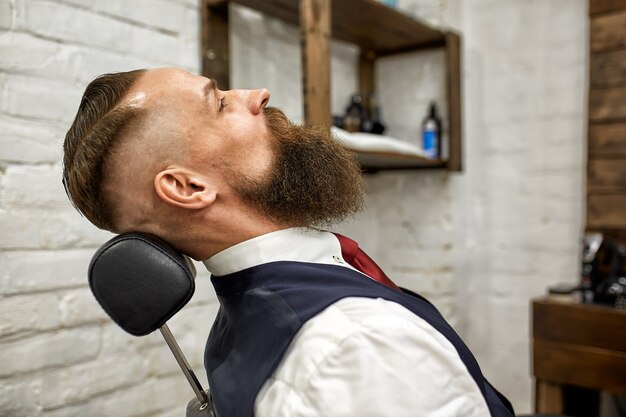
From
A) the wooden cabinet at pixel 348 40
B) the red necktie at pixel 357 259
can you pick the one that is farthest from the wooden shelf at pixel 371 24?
the red necktie at pixel 357 259

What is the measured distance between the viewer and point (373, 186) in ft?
8.35

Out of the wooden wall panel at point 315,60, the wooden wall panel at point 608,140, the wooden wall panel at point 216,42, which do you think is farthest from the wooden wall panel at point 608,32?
the wooden wall panel at point 216,42

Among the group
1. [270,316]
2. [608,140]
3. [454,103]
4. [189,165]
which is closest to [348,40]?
[454,103]

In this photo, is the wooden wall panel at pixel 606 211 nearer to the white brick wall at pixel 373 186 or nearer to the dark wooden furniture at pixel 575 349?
the white brick wall at pixel 373 186

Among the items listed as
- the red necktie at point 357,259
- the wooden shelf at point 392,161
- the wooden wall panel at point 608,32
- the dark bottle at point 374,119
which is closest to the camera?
the red necktie at point 357,259

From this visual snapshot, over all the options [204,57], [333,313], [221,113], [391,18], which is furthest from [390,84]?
[333,313]

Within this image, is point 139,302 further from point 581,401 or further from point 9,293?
point 581,401

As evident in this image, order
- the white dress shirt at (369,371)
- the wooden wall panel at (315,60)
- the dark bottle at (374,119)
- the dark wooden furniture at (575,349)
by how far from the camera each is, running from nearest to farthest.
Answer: the white dress shirt at (369,371)
the wooden wall panel at (315,60)
the dark wooden furniture at (575,349)
the dark bottle at (374,119)

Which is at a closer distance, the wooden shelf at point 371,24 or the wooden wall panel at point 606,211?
the wooden shelf at point 371,24

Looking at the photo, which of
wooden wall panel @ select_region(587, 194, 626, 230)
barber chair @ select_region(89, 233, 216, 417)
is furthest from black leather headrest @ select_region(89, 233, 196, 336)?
wooden wall panel @ select_region(587, 194, 626, 230)

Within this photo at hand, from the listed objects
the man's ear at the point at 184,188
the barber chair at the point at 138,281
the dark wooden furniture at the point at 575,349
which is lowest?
the dark wooden furniture at the point at 575,349

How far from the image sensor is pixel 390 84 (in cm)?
250

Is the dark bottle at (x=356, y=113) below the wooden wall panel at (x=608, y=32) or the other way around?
below

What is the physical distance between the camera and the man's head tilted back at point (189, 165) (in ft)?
2.88
